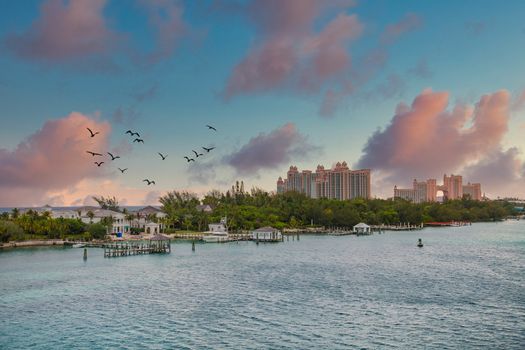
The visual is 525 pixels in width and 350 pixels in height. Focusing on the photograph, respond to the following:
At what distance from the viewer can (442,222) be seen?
175m

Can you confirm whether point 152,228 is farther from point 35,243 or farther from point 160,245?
point 160,245

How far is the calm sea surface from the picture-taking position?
2931cm

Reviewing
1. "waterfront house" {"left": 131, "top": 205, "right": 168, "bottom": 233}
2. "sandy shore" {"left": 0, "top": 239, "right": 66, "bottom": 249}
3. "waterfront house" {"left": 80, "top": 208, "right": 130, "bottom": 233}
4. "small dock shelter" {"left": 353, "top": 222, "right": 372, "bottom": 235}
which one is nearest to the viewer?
"sandy shore" {"left": 0, "top": 239, "right": 66, "bottom": 249}

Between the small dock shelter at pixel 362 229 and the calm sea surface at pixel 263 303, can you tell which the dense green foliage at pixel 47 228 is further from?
the small dock shelter at pixel 362 229

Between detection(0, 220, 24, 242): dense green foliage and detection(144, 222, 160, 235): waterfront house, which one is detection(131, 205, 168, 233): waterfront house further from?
detection(0, 220, 24, 242): dense green foliage

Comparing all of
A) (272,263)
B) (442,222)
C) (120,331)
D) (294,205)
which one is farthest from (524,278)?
(442,222)

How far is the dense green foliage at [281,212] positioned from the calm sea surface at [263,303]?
55141 millimetres

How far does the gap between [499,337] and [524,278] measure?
23967 millimetres

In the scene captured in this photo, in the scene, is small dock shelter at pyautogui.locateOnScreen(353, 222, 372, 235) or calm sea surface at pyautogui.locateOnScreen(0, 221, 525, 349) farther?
small dock shelter at pyautogui.locateOnScreen(353, 222, 372, 235)

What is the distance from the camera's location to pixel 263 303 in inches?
1508

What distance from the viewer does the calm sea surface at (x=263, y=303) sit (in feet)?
96.2

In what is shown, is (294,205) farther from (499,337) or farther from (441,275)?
(499,337)

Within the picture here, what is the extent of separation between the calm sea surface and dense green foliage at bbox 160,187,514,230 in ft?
181

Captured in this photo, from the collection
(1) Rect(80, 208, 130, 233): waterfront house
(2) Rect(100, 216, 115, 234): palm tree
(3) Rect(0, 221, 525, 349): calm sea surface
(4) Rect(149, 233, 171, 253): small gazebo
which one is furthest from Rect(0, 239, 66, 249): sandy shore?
(4) Rect(149, 233, 171, 253): small gazebo
